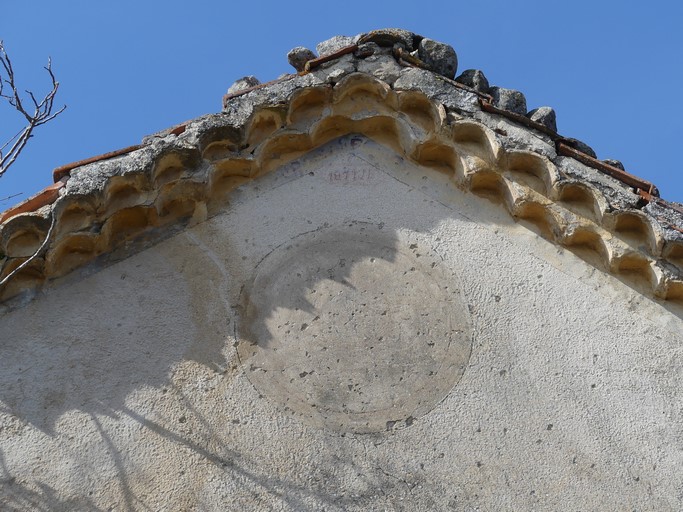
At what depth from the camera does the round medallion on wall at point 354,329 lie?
793 centimetres

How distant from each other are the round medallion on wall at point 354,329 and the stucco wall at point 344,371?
0.01 m

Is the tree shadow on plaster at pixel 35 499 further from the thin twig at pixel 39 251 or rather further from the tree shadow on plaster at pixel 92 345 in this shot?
the thin twig at pixel 39 251

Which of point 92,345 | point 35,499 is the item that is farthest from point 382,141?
point 35,499

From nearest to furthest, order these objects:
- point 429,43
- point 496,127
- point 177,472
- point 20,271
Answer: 1. point 177,472
2. point 20,271
3. point 496,127
4. point 429,43

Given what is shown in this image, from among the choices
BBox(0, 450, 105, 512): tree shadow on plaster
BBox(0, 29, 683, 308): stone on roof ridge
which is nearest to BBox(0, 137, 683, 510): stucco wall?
BBox(0, 450, 105, 512): tree shadow on plaster

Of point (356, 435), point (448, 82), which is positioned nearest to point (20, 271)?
point (356, 435)

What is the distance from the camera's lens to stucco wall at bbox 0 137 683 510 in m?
7.55

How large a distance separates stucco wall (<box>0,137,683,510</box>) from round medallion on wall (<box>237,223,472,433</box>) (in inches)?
0.5

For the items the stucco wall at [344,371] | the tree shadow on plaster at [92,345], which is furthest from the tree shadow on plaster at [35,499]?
the tree shadow on plaster at [92,345]

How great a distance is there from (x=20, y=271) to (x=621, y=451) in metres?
3.97

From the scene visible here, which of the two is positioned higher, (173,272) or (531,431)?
(173,272)

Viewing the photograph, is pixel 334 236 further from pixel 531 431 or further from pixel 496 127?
pixel 531 431

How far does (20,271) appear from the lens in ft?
27.4

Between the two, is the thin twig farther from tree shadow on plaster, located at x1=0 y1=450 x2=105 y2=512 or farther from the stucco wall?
tree shadow on plaster, located at x1=0 y1=450 x2=105 y2=512
